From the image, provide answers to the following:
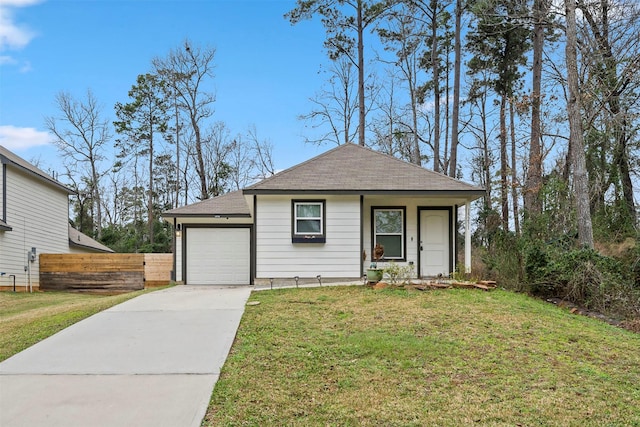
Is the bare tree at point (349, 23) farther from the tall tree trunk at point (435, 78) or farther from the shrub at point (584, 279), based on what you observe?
the shrub at point (584, 279)

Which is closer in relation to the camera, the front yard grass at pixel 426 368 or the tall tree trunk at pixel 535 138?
the front yard grass at pixel 426 368

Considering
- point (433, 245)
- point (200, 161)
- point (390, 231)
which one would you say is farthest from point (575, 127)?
point (200, 161)

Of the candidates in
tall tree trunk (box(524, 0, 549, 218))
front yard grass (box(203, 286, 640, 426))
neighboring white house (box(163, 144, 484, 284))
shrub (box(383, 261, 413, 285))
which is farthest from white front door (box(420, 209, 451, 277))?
tall tree trunk (box(524, 0, 549, 218))

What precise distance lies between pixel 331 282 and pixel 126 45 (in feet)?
43.3

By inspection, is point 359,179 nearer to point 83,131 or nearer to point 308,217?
point 308,217

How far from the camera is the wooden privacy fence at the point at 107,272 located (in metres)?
17.2

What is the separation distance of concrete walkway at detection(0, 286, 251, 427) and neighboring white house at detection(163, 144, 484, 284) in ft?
13.3

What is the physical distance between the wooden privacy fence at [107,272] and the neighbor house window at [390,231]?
28.6ft

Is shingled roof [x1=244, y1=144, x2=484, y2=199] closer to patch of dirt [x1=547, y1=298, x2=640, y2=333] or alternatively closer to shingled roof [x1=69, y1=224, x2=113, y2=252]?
patch of dirt [x1=547, y1=298, x2=640, y2=333]

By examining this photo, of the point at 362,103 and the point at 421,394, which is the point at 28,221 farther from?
the point at 421,394

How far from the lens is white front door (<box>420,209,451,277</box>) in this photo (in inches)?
499

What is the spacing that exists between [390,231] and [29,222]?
1433 centimetres

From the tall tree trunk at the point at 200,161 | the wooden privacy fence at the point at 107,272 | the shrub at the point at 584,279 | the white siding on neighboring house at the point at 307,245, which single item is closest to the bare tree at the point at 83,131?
the tall tree trunk at the point at 200,161

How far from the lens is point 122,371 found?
5.13 metres
